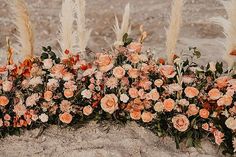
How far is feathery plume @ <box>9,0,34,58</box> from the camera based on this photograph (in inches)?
137

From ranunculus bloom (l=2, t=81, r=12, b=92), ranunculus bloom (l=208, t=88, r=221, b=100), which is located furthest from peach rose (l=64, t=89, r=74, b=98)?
ranunculus bloom (l=208, t=88, r=221, b=100)

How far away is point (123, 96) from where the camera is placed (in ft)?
10.8

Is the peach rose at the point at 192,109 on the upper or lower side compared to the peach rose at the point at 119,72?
lower

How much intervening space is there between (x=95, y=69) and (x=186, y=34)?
4283 millimetres

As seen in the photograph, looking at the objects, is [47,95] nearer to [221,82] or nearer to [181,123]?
[181,123]

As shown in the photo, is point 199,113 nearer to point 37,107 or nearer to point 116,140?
point 116,140

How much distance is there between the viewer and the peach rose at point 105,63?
3.35 metres

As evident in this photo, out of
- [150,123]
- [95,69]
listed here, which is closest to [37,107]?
[95,69]

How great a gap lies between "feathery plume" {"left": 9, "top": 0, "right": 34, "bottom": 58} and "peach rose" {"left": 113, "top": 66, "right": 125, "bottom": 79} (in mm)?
673

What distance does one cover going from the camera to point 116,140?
3.32 metres

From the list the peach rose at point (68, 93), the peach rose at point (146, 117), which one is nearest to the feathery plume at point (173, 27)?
the peach rose at point (146, 117)

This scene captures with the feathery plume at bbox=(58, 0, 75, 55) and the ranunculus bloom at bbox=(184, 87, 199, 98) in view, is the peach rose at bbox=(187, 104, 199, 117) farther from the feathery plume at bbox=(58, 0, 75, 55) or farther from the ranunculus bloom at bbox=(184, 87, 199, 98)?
the feathery plume at bbox=(58, 0, 75, 55)

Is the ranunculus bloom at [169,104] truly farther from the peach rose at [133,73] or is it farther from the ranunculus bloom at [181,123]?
the peach rose at [133,73]

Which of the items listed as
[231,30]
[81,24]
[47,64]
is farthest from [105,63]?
[231,30]
